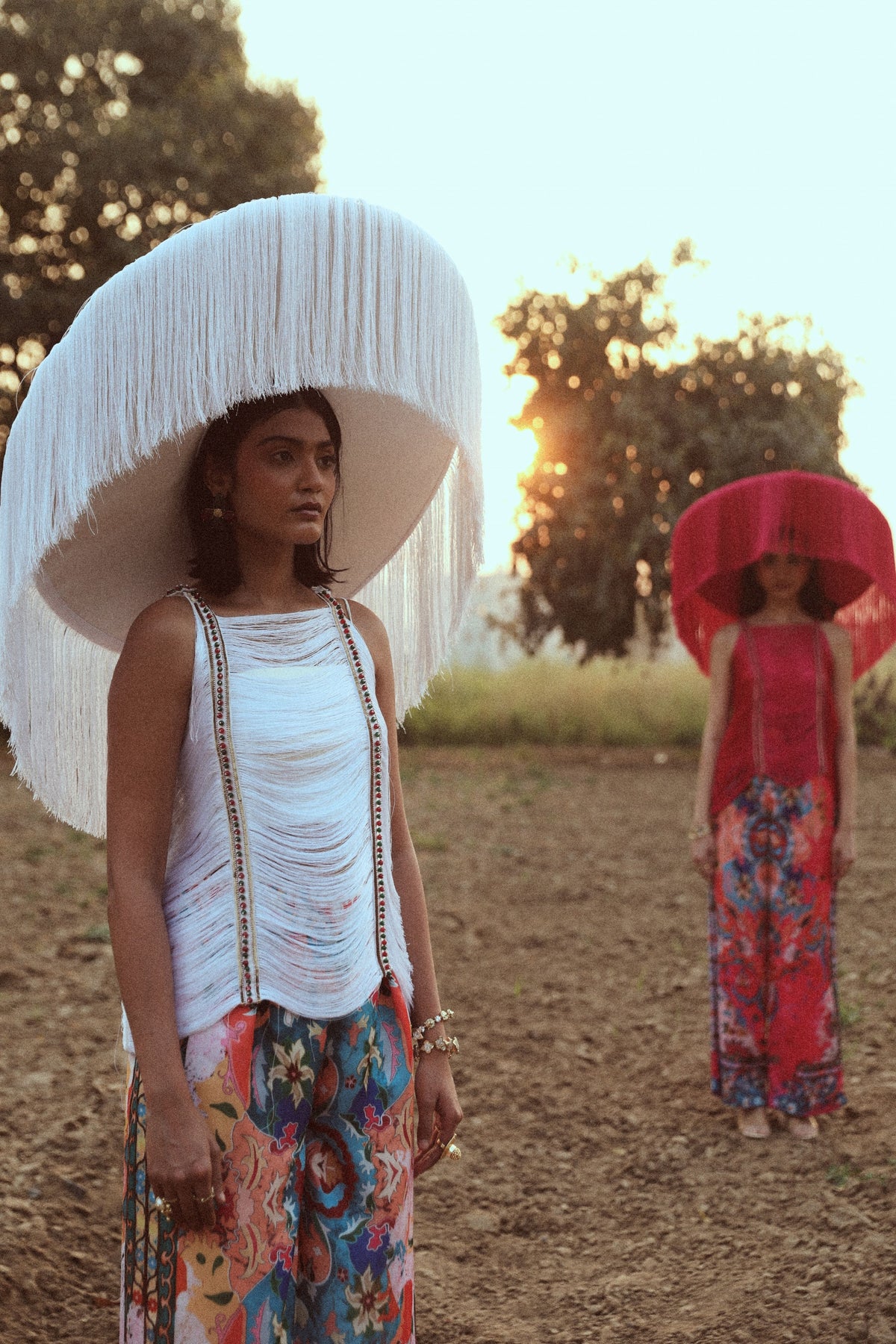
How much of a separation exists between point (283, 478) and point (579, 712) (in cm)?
1580

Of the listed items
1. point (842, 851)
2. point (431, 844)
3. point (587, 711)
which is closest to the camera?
point (842, 851)

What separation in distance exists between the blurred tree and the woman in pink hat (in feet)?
37.8

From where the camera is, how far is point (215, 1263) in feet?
5.58

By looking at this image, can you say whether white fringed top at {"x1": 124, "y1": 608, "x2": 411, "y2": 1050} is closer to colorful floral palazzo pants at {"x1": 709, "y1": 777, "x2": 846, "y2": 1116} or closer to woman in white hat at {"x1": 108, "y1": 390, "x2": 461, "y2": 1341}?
woman in white hat at {"x1": 108, "y1": 390, "x2": 461, "y2": 1341}

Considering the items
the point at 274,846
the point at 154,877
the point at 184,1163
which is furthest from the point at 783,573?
the point at 184,1163

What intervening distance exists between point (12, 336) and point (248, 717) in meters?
13.8

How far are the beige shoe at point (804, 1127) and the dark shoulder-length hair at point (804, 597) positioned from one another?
6.06ft

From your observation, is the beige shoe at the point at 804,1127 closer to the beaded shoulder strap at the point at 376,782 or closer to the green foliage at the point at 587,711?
the beaded shoulder strap at the point at 376,782

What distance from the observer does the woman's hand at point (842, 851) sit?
4398 millimetres

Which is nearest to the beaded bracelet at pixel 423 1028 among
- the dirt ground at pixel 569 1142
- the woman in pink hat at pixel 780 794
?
the dirt ground at pixel 569 1142

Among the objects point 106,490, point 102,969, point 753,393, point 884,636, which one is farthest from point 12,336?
point 106,490

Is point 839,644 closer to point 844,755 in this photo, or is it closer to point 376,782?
point 844,755

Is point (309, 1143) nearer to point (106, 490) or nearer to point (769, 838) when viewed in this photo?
point (106, 490)

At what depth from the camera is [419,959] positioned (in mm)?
2072
